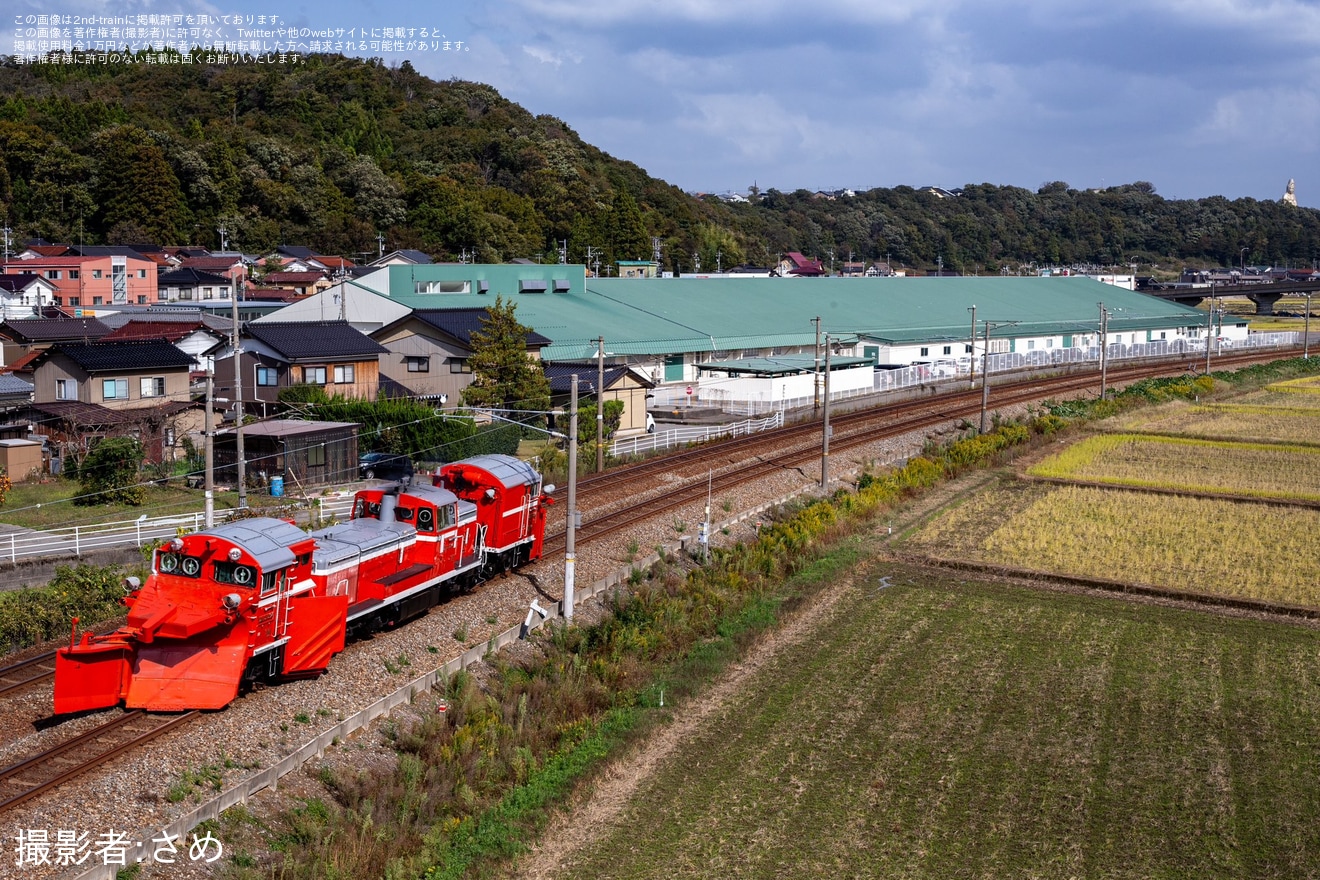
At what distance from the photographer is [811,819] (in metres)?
14.4

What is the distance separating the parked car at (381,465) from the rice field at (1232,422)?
2942cm

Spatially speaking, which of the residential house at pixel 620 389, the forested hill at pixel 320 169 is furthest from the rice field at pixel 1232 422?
the forested hill at pixel 320 169

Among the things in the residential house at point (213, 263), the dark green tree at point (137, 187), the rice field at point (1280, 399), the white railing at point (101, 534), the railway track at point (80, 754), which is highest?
the dark green tree at point (137, 187)

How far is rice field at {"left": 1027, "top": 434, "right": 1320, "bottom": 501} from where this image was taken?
35406 mm

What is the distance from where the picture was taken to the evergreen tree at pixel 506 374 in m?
39.9

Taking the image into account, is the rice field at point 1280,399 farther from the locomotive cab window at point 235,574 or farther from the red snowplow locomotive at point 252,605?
the locomotive cab window at point 235,574

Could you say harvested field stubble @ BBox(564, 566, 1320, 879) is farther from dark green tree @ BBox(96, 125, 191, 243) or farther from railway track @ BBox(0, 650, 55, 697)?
dark green tree @ BBox(96, 125, 191, 243)

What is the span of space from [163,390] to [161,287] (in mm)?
41235

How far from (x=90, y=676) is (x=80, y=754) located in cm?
119

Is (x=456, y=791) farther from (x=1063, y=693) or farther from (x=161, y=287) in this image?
(x=161, y=287)

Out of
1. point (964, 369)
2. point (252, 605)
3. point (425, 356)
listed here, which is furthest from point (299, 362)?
point (964, 369)

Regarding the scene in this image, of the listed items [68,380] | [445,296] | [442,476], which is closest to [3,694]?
[442,476]

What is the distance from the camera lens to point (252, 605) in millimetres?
15602

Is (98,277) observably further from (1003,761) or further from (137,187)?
(1003,761)
